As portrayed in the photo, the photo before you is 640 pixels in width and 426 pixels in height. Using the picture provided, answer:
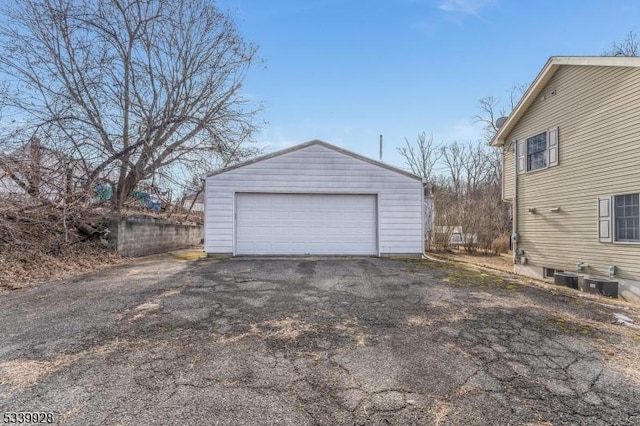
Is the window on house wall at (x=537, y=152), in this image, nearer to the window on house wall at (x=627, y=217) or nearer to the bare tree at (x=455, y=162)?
the window on house wall at (x=627, y=217)

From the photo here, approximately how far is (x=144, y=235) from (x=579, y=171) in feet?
40.5

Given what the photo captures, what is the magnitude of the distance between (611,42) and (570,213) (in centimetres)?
1527

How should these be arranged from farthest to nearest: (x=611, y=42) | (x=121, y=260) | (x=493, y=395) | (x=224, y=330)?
(x=611, y=42), (x=121, y=260), (x=224, y=330), (x=493, y=395)

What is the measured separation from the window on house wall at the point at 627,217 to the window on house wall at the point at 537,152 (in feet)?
8.24

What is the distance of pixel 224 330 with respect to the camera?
3.89 metres

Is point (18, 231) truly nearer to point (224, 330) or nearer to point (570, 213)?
point (224, 330)

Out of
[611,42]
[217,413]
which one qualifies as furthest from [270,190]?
[611,42]

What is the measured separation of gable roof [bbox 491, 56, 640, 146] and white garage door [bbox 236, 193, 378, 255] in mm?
4828

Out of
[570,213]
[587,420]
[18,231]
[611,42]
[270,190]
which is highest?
[611,42]

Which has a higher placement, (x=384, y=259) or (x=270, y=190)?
(x=270, y=190)

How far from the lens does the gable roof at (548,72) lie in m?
7.04

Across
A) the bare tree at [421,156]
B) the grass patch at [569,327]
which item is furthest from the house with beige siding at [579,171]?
the bare tree at [421,156]

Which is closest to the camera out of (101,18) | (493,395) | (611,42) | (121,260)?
(493,395)

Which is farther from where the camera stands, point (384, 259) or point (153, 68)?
point (153, 68)
